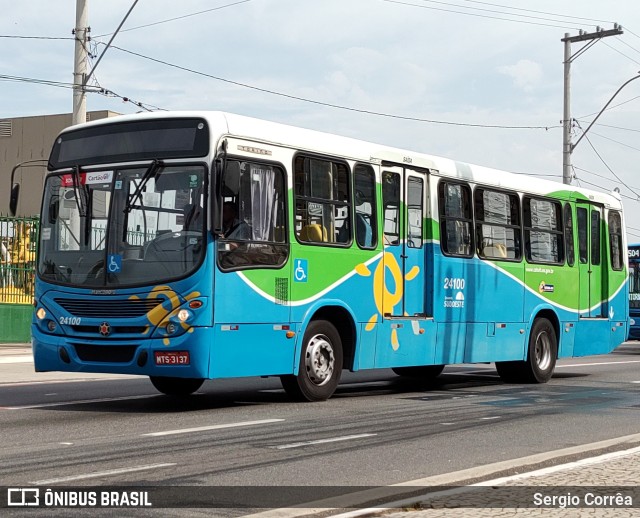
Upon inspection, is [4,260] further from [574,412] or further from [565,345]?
[574,412]

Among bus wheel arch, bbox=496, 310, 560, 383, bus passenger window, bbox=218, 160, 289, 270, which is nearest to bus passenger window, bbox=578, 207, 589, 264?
bus wheel arch, bbox=496, 310, 560, 383

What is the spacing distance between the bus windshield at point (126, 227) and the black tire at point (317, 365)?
2.16m

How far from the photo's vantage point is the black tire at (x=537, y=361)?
18359 millimetres

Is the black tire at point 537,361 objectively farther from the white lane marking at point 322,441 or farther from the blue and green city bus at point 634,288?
the blue and green city bus at point 634,288

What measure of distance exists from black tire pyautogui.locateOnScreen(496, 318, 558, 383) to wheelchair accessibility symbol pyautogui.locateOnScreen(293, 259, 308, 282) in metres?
6.00

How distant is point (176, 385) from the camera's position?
48.4 ft

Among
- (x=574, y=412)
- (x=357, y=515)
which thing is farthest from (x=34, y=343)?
(x=357, y=515)

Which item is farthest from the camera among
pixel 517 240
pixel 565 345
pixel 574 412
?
pixel 565 345

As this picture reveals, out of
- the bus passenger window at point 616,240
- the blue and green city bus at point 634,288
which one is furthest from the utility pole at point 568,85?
the bus passenger window at point 616,240

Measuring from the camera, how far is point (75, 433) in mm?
10539

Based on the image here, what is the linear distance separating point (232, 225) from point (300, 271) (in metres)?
1.30

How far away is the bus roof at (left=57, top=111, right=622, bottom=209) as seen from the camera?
12.6 meters

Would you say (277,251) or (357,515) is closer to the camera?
(357,515)

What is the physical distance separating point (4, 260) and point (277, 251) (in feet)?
43.4
